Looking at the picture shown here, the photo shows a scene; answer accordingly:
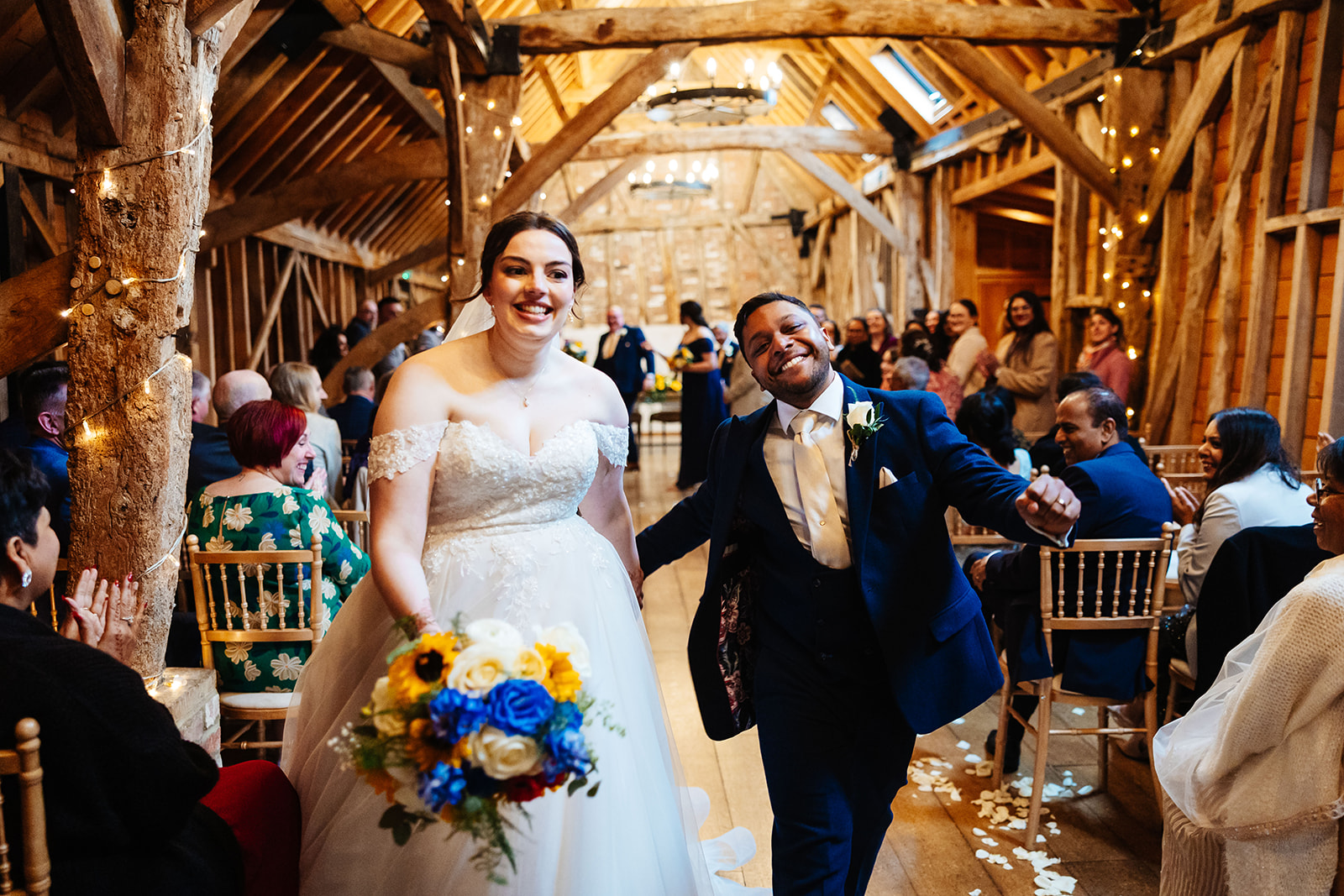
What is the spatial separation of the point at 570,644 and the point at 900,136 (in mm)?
10678

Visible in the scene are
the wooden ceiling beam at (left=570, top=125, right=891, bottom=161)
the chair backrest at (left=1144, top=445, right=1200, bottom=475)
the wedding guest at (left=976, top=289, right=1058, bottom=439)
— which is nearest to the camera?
the chair backrest at (left=1144, top=445, right=1200, bottom=475)

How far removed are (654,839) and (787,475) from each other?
2.53 feet

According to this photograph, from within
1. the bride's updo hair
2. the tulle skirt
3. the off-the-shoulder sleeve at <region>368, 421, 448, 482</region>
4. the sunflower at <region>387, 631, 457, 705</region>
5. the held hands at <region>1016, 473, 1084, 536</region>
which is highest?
the bride's updo hair

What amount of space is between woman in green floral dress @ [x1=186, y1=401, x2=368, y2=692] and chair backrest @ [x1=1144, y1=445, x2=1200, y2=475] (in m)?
3.85

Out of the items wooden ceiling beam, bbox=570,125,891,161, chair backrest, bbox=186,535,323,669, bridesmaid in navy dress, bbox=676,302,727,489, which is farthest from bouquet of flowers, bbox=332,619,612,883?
wooden ceiling beam, bbox=570,125,891,161

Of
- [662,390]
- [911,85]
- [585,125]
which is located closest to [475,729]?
[585,125]

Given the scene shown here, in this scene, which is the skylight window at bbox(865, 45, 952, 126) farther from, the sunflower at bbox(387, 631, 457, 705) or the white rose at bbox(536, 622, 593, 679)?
the sunflower at bbox(387, 631, 457, 705)

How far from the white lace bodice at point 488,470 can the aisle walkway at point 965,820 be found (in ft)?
4.11

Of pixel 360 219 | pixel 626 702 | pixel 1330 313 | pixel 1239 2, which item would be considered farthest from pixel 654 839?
pixel 360 219

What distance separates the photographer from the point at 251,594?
2.85m

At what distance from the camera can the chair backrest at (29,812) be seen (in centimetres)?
124

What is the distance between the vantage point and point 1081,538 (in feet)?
9.14

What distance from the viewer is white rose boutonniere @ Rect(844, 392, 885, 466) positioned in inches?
72.1

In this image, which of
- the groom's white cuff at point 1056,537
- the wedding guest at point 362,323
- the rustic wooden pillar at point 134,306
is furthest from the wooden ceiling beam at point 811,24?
the groom's white cuff at point 1056,537
